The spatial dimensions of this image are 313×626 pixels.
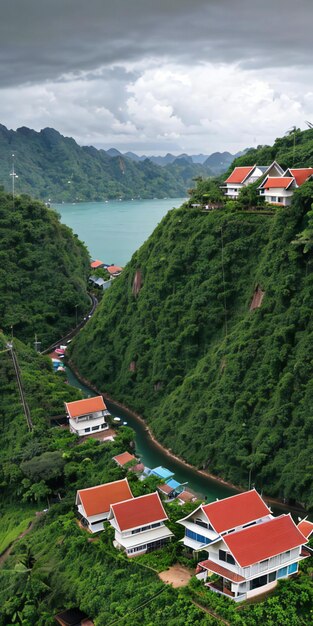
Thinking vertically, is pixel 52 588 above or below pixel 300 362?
below

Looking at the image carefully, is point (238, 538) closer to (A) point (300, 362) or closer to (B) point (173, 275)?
(A) point (300, 362)

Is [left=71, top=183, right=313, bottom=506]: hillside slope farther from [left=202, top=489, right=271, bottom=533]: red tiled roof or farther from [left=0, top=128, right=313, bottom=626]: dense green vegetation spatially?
[left=202, top=489, right=271, bottom=533]: red tiled roof

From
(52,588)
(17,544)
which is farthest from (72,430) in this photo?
(52,588)

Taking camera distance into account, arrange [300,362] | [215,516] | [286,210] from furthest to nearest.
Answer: [286,210] < [300,362] < [215,516]

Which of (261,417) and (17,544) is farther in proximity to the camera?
(261,417)

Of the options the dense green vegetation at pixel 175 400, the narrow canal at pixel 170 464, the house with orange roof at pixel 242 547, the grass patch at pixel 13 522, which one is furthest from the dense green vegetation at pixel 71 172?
the house with orange roof at pixel 242 547

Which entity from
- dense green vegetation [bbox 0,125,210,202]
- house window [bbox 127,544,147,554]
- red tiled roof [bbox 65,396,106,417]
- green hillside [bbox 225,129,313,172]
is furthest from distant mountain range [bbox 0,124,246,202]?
house window [bbox 127,544,147,554]

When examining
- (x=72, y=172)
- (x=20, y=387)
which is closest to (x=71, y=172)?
(x=72, y=172)
